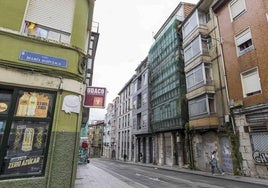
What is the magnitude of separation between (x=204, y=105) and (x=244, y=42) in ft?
21.7

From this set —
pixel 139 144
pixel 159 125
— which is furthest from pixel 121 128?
pixel 159 125

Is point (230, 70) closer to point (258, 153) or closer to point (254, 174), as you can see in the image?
point (258, 153)

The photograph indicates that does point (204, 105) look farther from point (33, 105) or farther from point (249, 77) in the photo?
point (33, 105)

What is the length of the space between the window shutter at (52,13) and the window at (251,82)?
13.6 meters

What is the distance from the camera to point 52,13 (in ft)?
21.2

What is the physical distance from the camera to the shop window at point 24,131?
5.00 meters

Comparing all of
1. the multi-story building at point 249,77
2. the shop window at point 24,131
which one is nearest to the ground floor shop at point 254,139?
the multi-story building at point 249,77

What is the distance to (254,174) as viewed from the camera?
43.5ft

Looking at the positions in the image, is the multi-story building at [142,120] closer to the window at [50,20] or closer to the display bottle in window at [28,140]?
the window at [50,20]

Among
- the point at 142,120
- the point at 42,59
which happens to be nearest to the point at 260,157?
the point at 42,59

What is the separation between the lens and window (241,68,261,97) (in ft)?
45.9

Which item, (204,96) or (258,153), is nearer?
(258,153)

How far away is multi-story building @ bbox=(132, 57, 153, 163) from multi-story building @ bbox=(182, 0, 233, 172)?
12330 millimetres

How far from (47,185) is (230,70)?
53.9ft
